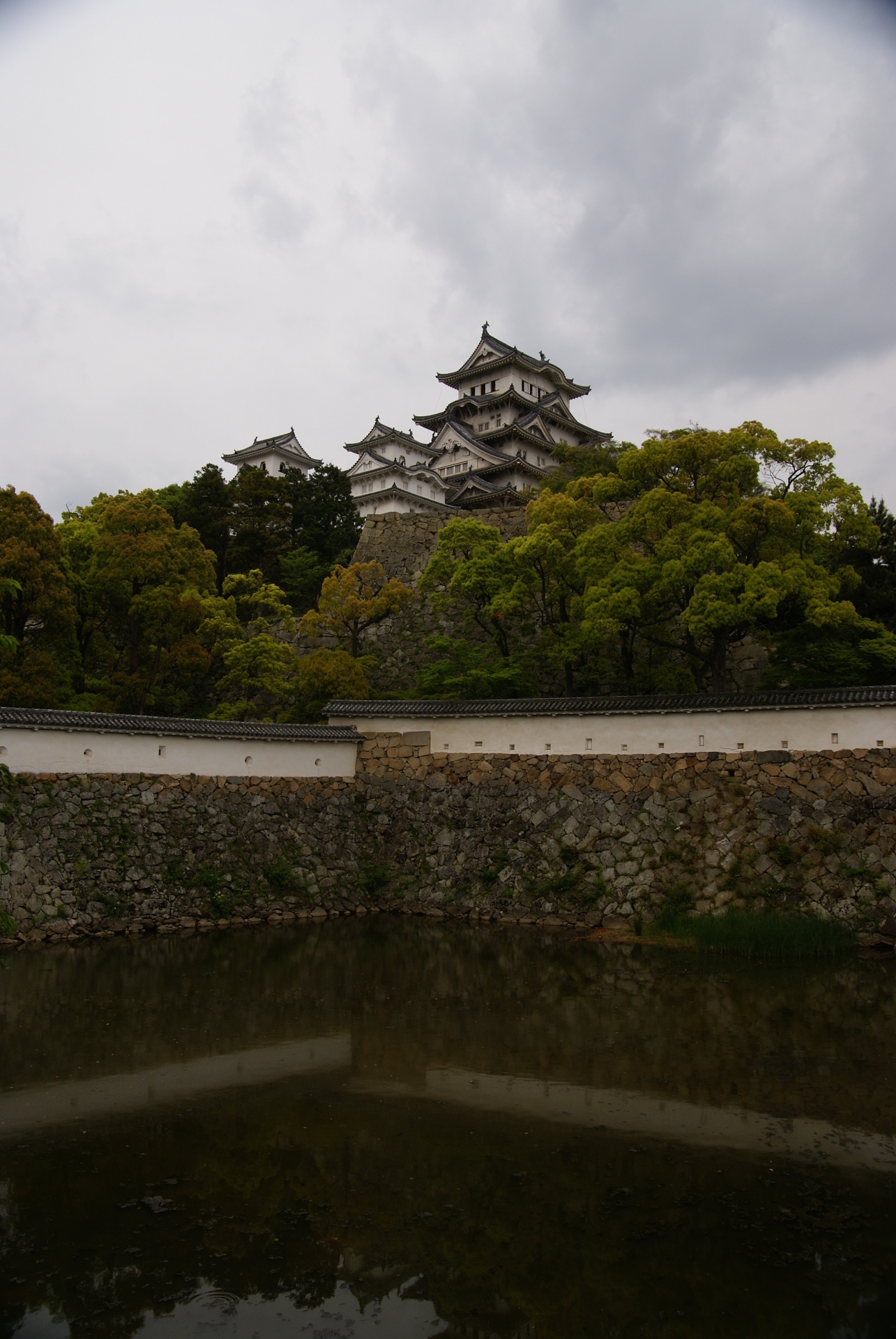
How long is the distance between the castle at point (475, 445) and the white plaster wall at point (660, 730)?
18.8 metres

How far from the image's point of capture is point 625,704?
16328 millimetres

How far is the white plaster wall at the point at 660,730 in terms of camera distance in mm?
14523

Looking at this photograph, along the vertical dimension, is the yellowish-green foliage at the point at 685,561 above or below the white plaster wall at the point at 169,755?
above

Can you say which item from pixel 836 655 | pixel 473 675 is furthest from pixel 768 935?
pixel 473 675

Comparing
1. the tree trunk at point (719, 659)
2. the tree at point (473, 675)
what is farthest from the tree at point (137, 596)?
the tree trunk at point (719, 659)

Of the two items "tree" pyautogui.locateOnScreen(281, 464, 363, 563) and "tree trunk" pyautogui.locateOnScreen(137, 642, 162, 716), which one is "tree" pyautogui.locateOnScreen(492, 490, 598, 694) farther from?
"tree" pyautogui.locateOnScreen(281, 464, 363, 563)

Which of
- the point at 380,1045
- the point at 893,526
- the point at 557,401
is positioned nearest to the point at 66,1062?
the point at 380,1045

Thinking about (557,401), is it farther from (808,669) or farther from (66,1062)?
(66,1062)

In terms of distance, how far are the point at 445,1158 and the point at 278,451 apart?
1663 inches

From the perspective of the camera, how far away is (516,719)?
17500 mm

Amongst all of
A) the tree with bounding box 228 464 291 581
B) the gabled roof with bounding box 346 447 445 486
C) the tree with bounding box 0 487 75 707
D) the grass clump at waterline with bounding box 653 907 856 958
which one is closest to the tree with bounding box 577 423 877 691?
the grass clump at waterline with bounding box 653 907 856 958

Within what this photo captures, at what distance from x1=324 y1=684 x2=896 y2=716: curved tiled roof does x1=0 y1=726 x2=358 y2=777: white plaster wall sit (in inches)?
44.0

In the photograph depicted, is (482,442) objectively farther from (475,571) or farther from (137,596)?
(137,596)

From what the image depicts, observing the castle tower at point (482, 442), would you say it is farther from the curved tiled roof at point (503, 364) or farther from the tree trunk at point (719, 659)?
the tree trunk at point (719, 659)
